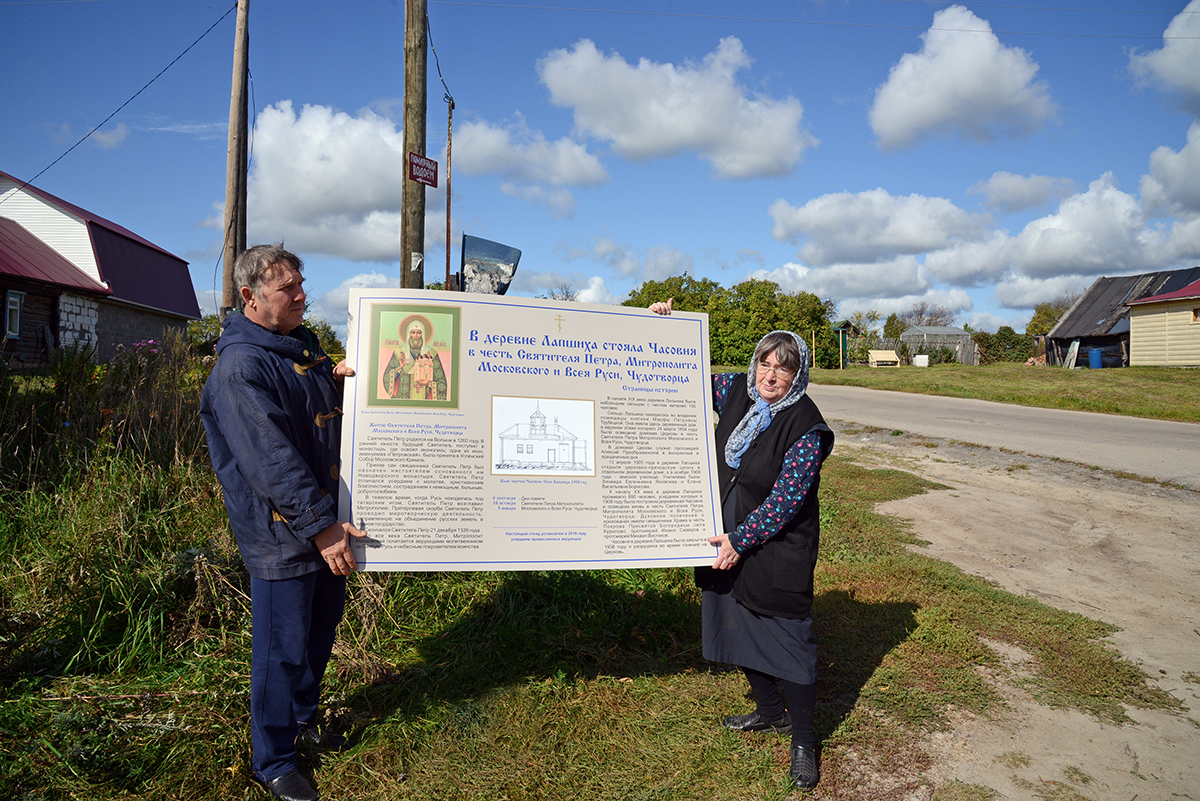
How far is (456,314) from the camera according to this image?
8.99 ft

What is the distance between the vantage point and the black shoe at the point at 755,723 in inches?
118

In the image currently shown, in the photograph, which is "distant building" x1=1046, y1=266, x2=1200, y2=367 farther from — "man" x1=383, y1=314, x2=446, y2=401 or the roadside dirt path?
"man" x1=383, y1=314, x2=446, y2=401

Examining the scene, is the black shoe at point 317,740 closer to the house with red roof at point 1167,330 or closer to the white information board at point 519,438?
the white information board at point 519,438

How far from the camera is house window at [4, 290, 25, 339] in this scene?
17.5 m

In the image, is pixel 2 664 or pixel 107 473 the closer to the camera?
pixel 2 664

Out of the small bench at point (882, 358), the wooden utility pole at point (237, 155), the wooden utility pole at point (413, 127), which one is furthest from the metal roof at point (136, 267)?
the small bench at point (882, 358)

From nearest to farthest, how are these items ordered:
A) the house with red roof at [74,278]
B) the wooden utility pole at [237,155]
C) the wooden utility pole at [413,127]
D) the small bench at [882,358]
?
1. the wooden utility pole at [413,127]
2. the wooden utility pole at [237,155]
3. the house with red roof at [74,278]
4. the small bench at [882,358]

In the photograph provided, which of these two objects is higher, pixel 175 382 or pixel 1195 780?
pixel 175 382

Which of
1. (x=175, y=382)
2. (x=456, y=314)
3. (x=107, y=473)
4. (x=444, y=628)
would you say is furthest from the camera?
(x=175, y=382)

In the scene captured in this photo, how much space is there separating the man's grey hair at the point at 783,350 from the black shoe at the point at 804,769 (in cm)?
161

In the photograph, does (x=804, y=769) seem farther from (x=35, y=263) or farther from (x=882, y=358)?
(x=882, y=358)

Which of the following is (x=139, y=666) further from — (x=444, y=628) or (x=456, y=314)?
(x=456, y=314)

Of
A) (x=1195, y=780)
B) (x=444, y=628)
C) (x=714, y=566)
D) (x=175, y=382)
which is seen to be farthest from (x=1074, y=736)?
(x=175, y=382)

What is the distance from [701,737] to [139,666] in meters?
2.73
